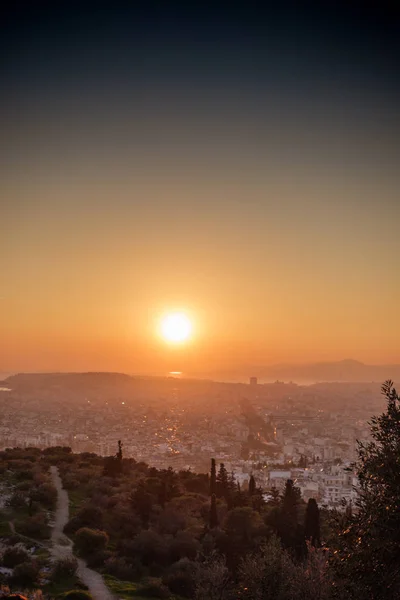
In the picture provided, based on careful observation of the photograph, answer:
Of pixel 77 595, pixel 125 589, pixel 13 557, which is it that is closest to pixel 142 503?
pixel 125 589

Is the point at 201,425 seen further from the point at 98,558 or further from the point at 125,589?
the point at 125,589

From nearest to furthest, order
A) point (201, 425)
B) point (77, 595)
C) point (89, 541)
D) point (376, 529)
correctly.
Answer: point (376, 529)
point (77, 595)
point (89, 541)
point (201, 425)

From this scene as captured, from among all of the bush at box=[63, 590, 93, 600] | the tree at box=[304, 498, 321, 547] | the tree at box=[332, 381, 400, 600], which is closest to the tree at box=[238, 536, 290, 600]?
the tree at box=[332, 381, 400, 600]

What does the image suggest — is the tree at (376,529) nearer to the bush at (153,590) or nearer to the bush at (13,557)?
the bush at (153,590)

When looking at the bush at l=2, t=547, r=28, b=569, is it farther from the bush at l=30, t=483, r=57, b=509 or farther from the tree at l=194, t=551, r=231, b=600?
the bush at l=30, t=483, r=57, b=509

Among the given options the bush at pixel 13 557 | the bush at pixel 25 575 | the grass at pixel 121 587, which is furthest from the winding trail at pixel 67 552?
the bush at pixel 25 575

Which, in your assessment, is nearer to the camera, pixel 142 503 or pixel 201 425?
pixel 142 503

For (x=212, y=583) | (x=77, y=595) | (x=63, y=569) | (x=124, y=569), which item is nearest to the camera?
(x=77, y=595)
